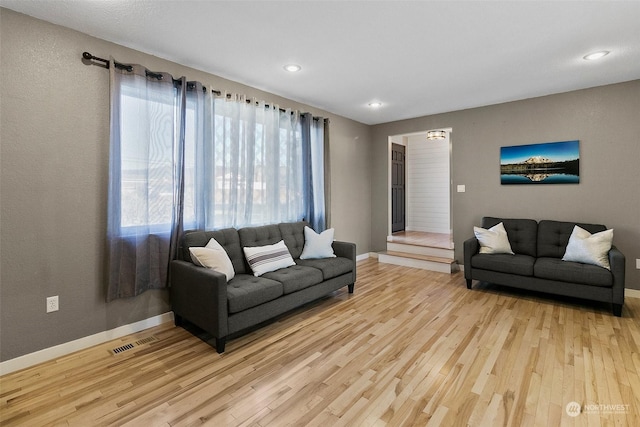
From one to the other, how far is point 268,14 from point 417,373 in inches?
113

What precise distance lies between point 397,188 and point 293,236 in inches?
170

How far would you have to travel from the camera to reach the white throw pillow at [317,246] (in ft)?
12.9

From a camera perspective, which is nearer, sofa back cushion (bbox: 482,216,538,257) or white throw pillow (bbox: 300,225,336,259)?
white throw pillow (bbox: 300,225,336,259)

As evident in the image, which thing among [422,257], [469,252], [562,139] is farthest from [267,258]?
Answer: [562,139]

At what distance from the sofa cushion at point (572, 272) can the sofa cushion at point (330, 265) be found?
2.20m

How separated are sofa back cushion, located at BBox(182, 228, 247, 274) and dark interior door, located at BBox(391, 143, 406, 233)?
182 inches

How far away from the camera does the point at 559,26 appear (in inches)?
98.5

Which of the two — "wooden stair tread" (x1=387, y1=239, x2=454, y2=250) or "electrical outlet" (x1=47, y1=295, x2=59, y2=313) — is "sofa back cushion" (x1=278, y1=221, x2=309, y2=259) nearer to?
"electrical outlet" (x1=47, y1=295, x2=59, y2=313)

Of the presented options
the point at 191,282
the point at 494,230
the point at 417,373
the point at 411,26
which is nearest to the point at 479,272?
the point at 494,230

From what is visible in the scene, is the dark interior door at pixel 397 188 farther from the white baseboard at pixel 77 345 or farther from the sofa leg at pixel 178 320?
the white baseboard at pixel 77 345

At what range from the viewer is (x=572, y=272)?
11.0ft

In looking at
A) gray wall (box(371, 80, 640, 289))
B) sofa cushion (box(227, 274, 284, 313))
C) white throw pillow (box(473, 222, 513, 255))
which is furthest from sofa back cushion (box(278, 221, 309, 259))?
gray wall (box(371, 80, 640, 289))

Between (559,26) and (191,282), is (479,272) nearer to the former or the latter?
(559,26)

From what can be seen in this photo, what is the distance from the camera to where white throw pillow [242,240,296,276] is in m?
3.23
